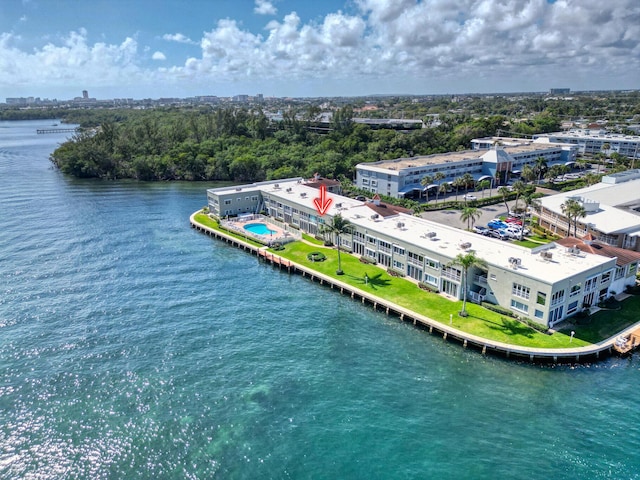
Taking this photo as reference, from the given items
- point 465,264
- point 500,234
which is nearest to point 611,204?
point 500,234

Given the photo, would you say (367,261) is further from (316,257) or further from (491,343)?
(491,343)

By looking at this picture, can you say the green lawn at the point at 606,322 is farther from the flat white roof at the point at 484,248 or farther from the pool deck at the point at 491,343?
the flat white roof at the point at 484,248

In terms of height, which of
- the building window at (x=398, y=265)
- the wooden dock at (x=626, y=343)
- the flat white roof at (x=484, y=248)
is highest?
the flat white roof at (x=484, y=248)

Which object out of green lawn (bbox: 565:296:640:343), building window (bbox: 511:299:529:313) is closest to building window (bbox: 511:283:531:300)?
building window (bbox: 511:299:529:313)

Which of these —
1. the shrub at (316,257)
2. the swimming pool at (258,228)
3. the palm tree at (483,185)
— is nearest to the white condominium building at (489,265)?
the shrub at (316,257)

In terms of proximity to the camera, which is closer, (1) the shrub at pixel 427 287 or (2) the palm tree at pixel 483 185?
(1) the shrub at pixel 427 287

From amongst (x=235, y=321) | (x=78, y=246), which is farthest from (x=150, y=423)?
(x=78, y=246)
